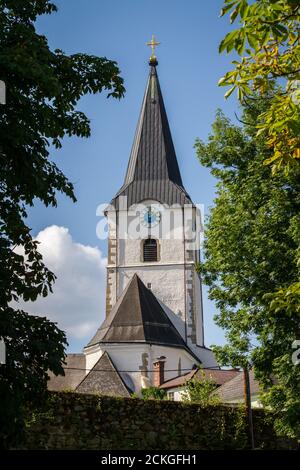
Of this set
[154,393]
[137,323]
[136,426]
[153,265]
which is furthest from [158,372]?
[136,426]

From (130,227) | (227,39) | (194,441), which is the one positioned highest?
(130,227)

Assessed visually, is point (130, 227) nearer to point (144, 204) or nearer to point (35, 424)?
point (144, 204)

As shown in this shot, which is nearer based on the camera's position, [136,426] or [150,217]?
[136,426]

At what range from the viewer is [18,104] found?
938cm

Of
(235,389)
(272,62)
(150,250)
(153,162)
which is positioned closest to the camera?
(272,62)

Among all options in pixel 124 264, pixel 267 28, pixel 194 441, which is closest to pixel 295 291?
pixel 267 28

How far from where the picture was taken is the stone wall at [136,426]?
54.7ft

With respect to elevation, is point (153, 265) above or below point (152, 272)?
above

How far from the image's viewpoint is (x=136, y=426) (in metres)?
18.0

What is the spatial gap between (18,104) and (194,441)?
1264 centimetres

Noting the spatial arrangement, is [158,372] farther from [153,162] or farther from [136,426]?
[136,426]

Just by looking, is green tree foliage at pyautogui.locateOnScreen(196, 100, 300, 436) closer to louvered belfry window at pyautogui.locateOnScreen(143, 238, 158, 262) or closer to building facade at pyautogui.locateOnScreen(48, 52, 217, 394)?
building facade at pyautogui.locateOnScreen(48, 52, 217, 394)

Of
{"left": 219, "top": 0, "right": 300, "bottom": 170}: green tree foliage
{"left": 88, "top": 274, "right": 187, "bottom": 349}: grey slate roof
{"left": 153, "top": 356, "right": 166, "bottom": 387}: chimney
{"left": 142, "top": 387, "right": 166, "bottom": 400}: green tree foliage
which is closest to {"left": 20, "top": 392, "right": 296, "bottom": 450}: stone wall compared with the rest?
{"left": 219, "top": 0, "right": 300, "bottom": 170}: green tree foliage

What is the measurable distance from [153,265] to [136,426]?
28209mm
